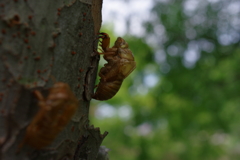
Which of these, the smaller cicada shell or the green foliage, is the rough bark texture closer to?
the smaller cicada shell

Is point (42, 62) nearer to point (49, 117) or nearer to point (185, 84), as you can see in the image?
point (49, 117)

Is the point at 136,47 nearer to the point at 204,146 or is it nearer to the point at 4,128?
the point at 204,146

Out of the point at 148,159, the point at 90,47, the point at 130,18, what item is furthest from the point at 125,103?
the point at 90,47

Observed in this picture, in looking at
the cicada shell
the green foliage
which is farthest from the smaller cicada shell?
the green foliage

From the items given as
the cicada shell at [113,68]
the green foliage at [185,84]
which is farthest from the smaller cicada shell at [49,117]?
the green foliage at [185,84]

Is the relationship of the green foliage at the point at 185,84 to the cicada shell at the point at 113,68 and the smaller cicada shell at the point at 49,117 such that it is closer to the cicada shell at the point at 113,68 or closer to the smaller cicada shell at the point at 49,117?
the cicada shell at the point at 113,68
